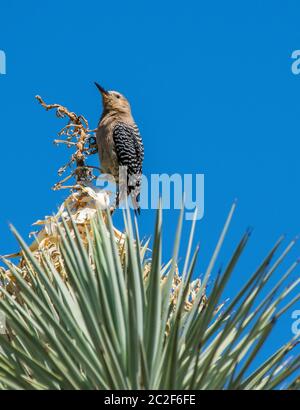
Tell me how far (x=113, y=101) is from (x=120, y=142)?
3.80 ft

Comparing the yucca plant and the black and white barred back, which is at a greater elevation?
the black and white barred back

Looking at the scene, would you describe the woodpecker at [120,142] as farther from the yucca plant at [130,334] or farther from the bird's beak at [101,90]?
the yucca plant at [130,334]

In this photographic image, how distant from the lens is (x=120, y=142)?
917 cm

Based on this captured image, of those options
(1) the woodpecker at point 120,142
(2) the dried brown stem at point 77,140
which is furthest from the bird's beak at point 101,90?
(2) the dried brown stem at point 77,140

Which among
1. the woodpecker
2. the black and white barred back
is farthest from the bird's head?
the black and white barred back

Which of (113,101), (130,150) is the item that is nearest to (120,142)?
(130,150)

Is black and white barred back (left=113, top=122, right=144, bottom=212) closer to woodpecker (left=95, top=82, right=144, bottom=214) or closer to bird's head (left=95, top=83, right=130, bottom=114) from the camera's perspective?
woodpecker (left=95, top=82, right=144, bottom=214)

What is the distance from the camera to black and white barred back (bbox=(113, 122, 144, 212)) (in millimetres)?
9055

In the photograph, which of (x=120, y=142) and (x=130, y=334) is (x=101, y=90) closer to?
(x=120, y=142)

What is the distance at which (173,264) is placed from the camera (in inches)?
143

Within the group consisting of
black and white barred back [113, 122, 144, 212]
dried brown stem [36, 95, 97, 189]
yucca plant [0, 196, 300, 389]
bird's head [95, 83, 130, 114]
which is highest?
bird's head [95, 83, 130, 114]

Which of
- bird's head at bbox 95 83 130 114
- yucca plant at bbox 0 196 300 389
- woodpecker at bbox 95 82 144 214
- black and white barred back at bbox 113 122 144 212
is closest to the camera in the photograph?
yucca plant at bbox 0 196 300 389

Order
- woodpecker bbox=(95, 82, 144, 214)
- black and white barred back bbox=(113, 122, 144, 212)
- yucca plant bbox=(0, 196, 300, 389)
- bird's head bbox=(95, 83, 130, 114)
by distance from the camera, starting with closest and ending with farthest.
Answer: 1. yucca plant bbox=(0, 196, 300, 389)
2. woodpecker bbox=(95, 82, 144, 214)
3. black and white barred back bbox=(113, 122, 144, 212)
4. bird's head bbox=(95, 83, 130, 114)

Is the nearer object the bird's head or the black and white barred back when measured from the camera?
the black and white barred back
